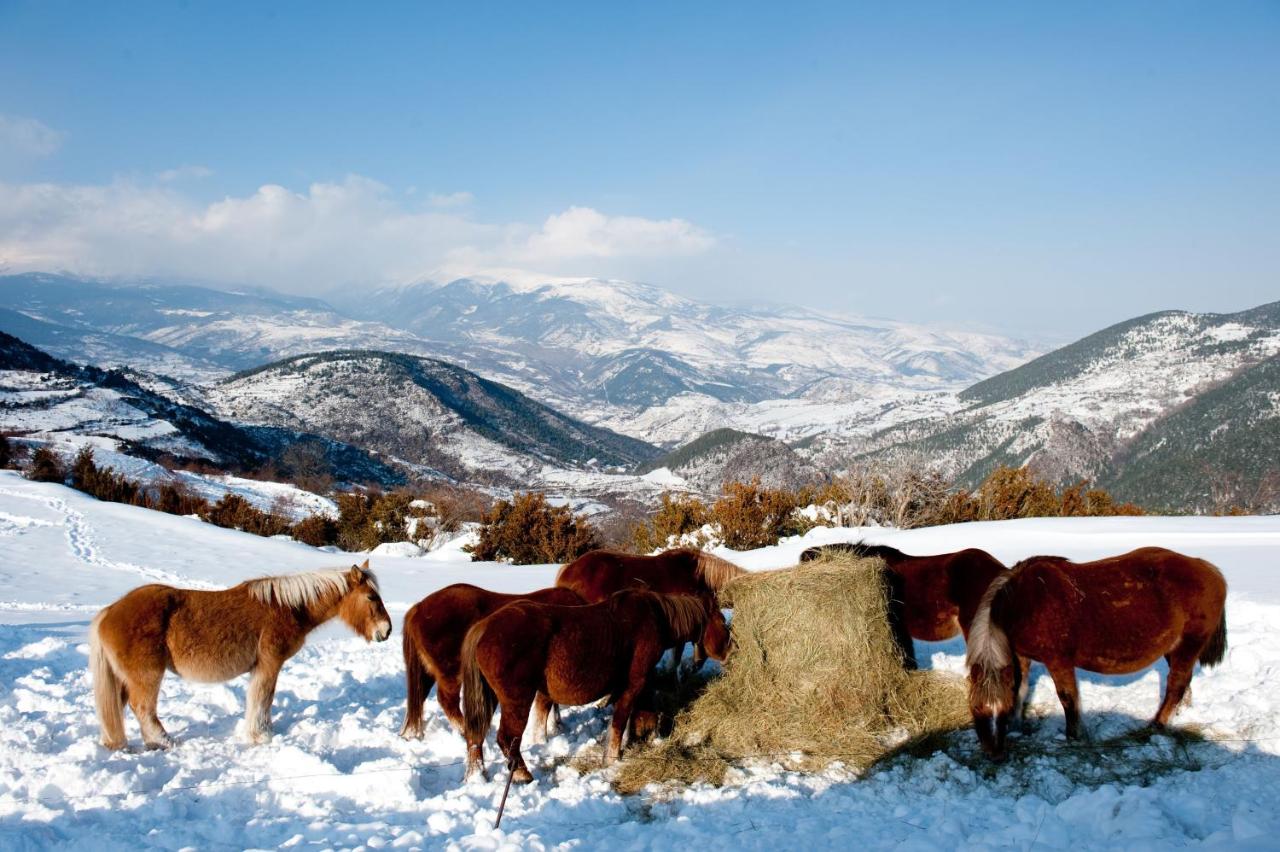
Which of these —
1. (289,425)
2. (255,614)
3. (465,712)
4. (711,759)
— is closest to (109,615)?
(255,614)

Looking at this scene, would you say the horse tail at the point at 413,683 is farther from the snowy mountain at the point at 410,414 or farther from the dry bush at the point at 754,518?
the snowy mountain at the point at 410,414

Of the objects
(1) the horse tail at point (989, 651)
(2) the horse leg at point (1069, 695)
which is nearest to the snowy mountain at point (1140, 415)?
(2) the horse leg at point (1069, 695)

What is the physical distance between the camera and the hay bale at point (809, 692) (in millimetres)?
5348

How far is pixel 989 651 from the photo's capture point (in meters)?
5.03

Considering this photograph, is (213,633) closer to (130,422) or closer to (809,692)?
(809,692)

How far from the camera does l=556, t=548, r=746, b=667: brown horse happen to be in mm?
7621

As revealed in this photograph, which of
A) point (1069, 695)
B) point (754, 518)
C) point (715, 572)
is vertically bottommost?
point (754, 518)

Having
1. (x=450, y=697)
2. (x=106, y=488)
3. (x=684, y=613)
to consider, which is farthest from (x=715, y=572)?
(x=106, y=488)

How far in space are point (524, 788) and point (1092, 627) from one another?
425cm

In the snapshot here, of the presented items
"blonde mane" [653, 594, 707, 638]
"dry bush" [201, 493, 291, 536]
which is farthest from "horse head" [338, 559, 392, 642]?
"dry bush" [201, 493, 291, 536]

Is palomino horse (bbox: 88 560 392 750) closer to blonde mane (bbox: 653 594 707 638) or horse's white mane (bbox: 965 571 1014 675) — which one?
blonde mane (bbox: 653 594 707 638)

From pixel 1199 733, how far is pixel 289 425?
13152 centimetres

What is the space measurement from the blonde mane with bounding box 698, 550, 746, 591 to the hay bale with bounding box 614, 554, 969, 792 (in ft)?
4.47

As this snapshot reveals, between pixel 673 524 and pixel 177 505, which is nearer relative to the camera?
pixel 673 524
